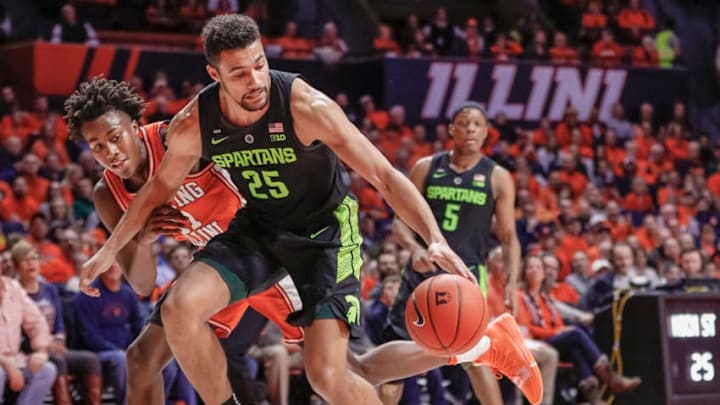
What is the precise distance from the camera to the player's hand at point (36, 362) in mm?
7609

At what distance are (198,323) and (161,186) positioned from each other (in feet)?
2.12

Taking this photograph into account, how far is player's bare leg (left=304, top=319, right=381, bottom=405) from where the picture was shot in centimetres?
482

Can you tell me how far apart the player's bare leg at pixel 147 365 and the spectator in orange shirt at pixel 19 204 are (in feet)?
19.6

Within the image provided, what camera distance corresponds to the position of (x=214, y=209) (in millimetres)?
5492

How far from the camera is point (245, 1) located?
16406mm

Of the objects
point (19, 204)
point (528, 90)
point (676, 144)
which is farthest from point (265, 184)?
point (676, 144)

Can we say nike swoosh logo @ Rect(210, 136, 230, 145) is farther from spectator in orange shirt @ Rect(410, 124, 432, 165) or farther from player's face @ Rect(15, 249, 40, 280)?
spectator in orange shirt @ Rect(410, 124, 432, 165)

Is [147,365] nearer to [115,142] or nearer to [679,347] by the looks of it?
[115,142]

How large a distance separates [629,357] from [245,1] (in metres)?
9.41

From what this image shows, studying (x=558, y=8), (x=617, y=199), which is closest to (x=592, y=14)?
(x=558, y=8)

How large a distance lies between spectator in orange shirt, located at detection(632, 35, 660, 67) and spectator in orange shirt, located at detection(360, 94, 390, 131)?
471cm

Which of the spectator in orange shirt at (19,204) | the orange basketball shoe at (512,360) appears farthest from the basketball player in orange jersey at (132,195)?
the spectator in orange shirt at (19,204)

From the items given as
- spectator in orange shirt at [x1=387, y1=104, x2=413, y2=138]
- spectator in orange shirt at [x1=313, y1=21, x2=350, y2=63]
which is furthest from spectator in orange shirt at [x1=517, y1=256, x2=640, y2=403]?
spectator in orange shirt at [x1=313, y1=21, x2=350, y2=63]

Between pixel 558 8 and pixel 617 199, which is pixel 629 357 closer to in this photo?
pixel 617 199
